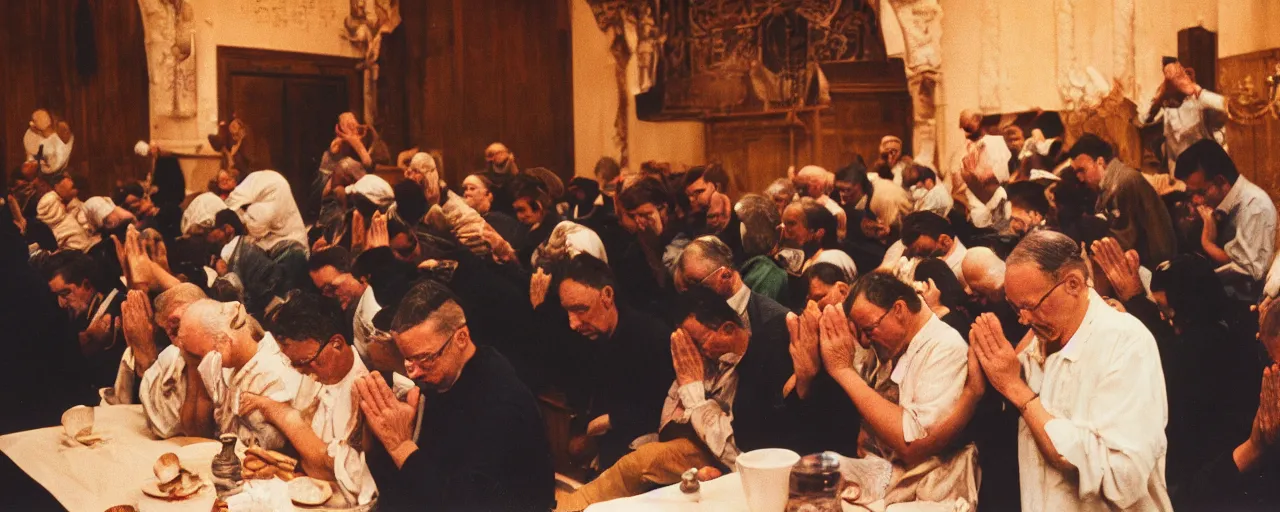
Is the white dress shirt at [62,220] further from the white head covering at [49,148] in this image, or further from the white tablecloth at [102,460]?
the white tablecloth at [102,460]

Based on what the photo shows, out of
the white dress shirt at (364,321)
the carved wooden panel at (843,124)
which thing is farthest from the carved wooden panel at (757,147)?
the white dress shirt at (364,321)

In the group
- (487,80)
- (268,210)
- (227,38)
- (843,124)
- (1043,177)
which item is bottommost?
(268,210)

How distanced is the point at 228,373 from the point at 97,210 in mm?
6218

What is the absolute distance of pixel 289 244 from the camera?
23.2 ft

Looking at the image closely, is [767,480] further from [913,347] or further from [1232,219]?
[1232,219]

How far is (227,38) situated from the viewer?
41.6 feet

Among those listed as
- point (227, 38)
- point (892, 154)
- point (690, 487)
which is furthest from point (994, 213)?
point (227, 38)

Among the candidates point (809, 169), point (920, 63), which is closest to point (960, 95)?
point (920, 63)

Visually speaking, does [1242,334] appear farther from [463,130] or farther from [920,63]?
[463,130]

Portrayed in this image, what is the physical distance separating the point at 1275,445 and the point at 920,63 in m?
9.03

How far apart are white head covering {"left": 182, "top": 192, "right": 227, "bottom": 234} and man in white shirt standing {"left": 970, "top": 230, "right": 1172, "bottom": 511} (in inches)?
215

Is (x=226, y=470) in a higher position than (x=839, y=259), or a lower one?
lower

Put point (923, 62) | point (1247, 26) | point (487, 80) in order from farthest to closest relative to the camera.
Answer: point (487, 80) → point (923, 62) → point (1247, 26)

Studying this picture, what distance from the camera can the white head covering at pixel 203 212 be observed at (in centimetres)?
749
